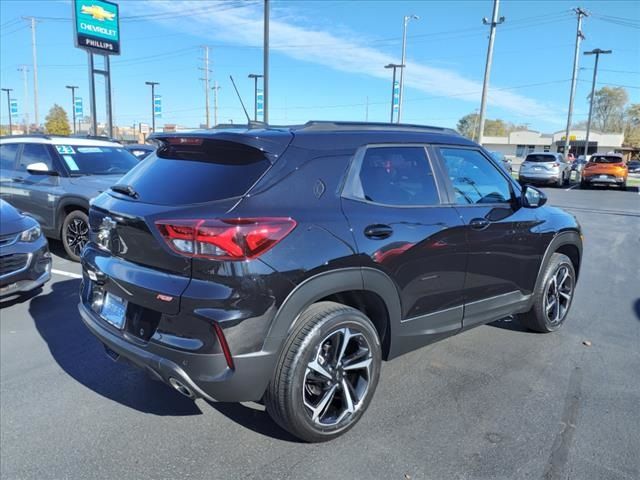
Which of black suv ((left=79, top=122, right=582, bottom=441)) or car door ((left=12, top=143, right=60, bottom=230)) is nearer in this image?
black suv ((left=79, top=122, right=582, bottom=441))

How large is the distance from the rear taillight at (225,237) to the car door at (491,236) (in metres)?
1.61

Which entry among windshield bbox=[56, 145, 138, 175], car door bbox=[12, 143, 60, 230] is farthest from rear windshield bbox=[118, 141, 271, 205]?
windshield bbox=[56, 145, 138, 175]

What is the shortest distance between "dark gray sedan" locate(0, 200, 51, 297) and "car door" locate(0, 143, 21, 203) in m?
2.78

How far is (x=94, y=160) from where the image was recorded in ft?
25.3

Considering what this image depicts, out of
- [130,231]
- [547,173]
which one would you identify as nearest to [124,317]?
[130,231]

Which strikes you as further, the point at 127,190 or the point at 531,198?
the point at 531,198

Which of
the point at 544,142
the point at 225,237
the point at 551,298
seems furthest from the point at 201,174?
the point at 544,142

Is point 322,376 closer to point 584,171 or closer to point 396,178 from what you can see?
point 396,178

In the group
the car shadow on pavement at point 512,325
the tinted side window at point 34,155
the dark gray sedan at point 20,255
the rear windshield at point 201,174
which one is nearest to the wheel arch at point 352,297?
the rear windshield at point 201,174

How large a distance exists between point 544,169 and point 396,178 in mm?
23499

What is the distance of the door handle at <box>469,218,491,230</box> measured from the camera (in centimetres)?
351

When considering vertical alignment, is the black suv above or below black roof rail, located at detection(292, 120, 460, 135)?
below

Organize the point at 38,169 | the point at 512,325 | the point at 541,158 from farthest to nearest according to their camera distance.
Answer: the point at 541,158
the point at 38,169
the point at 512,325

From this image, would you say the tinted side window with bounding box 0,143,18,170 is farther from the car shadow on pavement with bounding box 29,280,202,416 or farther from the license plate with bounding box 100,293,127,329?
the license plate with bounding box 100,293,127,329
